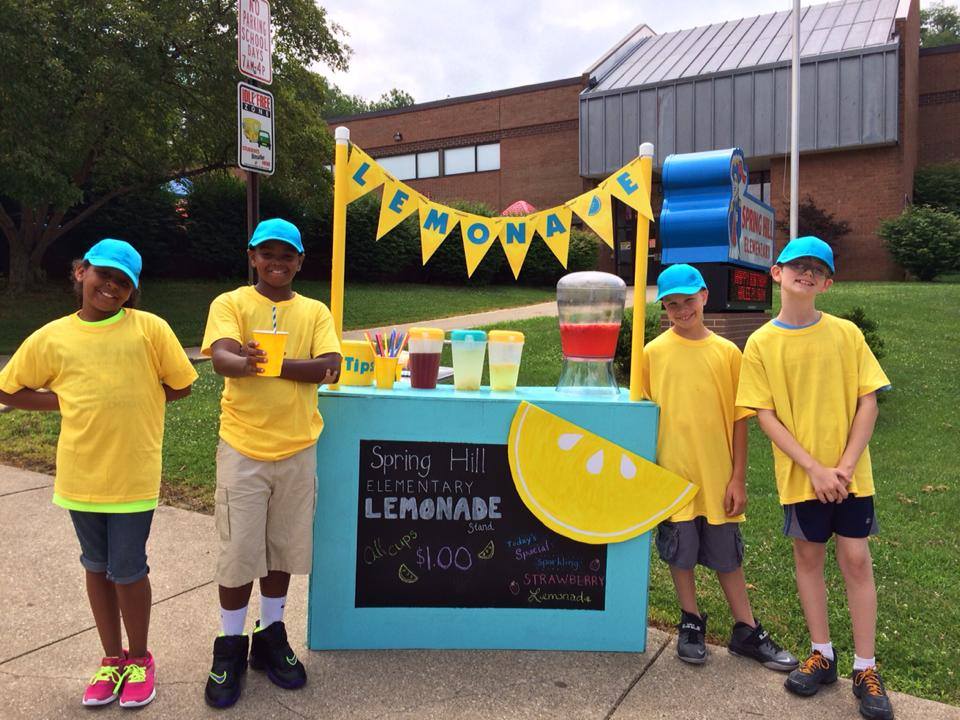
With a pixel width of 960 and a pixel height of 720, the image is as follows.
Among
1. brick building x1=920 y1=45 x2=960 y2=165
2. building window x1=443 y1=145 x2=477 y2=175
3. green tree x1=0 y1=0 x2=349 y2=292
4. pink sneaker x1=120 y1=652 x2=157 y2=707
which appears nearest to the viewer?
pink sneaker x1=120 y1=652 x2=157 y2=707

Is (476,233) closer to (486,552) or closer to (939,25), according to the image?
(486,552)

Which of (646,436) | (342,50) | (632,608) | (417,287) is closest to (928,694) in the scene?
(632,608)

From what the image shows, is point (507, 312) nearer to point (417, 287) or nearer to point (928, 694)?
point (417, 287)

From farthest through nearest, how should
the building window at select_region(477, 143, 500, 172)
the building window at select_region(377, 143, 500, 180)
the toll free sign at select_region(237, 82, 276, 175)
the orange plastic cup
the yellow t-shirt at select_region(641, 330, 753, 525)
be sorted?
the building window at select_region(377, 143, 500, 180)
the building window at select_region(477, 143, 500, 172)
the toll free sign at select_region(237, 82, 276, 175)
the yellow t-shirt at select_region(641, 330, 753, 525)
the orange plastic cup

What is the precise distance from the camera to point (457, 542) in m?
3.19

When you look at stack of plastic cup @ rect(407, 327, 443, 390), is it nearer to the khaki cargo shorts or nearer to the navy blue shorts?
the khaki cargo shorts

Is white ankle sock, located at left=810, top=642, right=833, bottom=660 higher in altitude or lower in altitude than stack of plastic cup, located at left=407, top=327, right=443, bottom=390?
lower

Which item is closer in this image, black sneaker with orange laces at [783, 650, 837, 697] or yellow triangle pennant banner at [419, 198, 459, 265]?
black sneaker with orange laces at [783, 650, 837, 697]

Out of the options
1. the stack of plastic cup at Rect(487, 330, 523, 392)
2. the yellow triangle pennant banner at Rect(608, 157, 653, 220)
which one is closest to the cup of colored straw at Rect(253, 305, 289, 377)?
the stack of plastic cup at Rect(487, 330, 523, 392)

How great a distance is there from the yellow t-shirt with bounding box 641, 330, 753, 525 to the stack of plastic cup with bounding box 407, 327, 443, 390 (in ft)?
3.26

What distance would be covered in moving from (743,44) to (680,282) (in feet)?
86.2

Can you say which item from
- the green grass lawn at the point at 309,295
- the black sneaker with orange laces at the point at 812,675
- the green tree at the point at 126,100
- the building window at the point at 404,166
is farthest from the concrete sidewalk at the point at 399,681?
the building window at the point at 404,166

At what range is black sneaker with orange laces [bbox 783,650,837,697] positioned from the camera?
2805mm

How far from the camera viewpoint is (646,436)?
312cm
